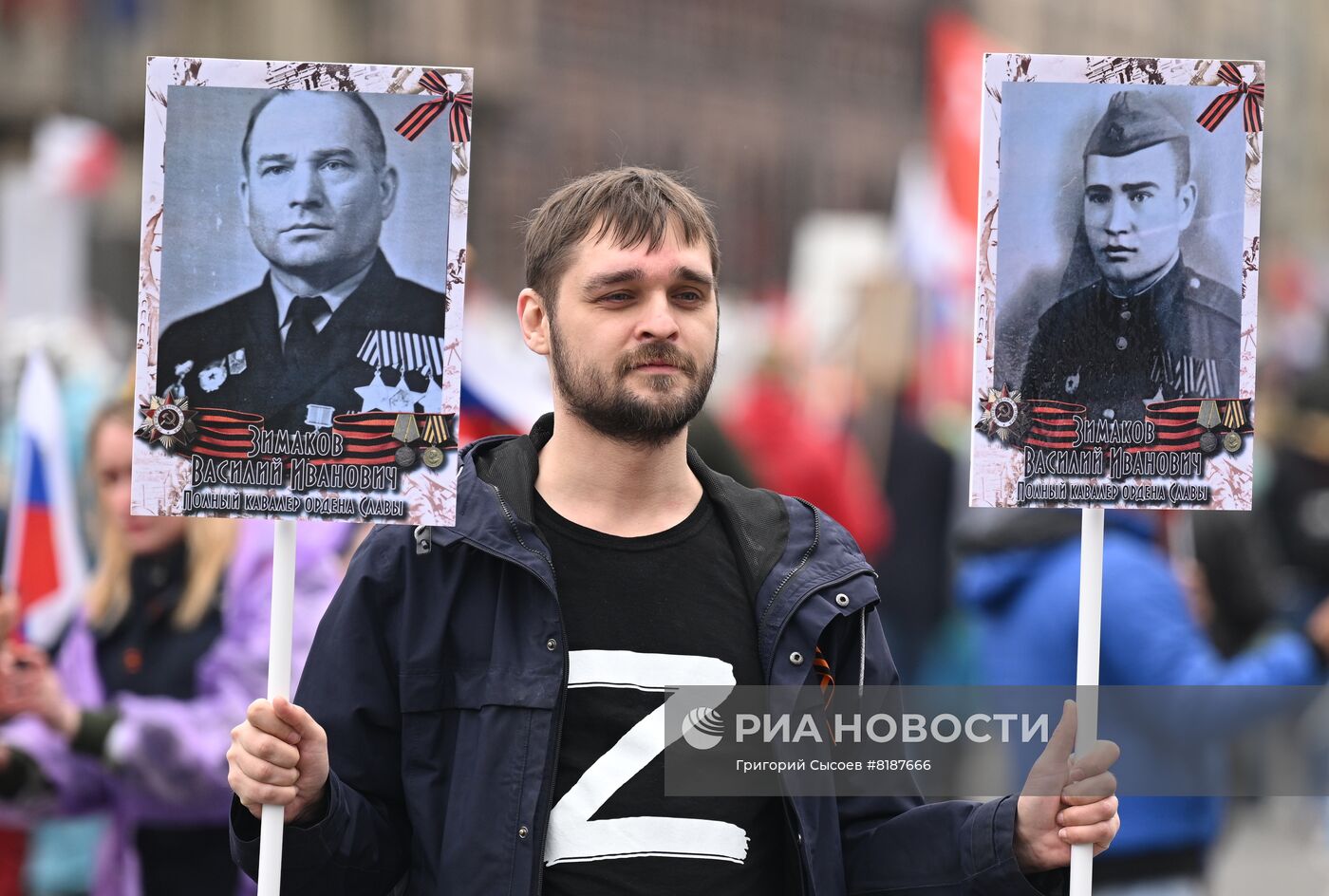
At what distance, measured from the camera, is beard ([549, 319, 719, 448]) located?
3.07 meters

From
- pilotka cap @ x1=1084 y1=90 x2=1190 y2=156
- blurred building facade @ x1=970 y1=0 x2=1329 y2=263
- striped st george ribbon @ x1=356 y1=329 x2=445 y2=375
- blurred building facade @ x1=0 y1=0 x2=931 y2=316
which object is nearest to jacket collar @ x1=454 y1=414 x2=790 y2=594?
striped st george ribbon @ x1=356 y1=329 x2=445 y2=375

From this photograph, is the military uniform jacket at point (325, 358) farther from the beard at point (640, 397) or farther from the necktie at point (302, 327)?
the beard at point (640, 397)

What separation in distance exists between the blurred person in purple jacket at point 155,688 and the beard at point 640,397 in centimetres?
151

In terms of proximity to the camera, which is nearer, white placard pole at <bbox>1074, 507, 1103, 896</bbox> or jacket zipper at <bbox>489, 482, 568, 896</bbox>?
jacket zipper at <bbox>489, 482, 568, 896</bbox>

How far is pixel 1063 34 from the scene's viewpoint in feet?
212

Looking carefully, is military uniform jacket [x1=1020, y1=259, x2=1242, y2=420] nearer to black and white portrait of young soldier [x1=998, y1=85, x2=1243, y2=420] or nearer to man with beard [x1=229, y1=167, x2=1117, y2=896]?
black and white portrait of young soldier [x1=998, y1=85, x2=1243, y2=420]

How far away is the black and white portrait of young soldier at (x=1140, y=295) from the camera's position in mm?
3121

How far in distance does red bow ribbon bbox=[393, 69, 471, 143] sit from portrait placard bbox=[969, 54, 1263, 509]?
846mm

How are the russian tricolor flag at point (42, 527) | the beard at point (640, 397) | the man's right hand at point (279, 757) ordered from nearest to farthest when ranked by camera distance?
the man's right hand at point (279, 757) < the beard at point (640, 397) < the russian tricolor flag at point (42, 527)

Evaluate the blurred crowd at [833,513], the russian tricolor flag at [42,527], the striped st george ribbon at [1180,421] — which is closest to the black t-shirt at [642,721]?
the striped st george ribbon at [1180,421]

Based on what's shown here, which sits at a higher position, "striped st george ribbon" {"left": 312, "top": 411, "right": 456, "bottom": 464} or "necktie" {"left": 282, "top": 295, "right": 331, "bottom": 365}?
"necktie" {"left": 282, "top": 295, "right": 331, "bottom": 365}

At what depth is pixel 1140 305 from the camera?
3.15m

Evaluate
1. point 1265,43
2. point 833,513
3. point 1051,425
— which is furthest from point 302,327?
point 1265,43

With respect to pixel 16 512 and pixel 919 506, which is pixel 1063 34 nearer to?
pixel 919 506
